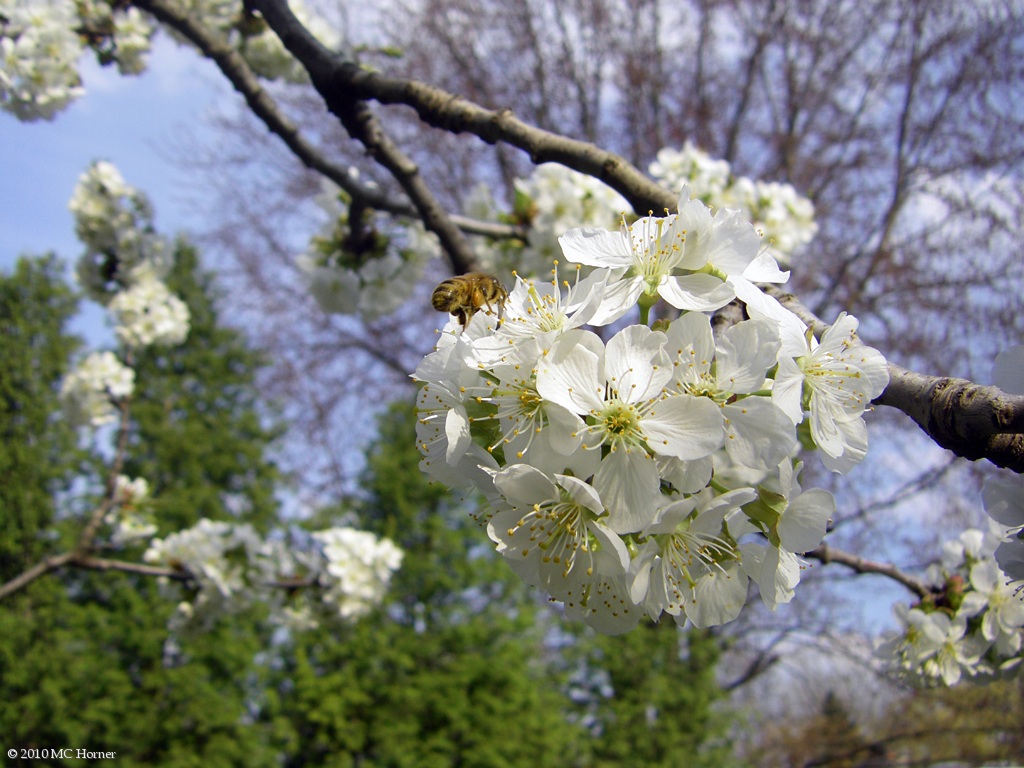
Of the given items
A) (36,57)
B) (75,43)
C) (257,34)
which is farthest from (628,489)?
(75,43)

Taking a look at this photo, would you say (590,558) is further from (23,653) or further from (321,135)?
(23,653)

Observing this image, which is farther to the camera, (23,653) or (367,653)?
(23,653)

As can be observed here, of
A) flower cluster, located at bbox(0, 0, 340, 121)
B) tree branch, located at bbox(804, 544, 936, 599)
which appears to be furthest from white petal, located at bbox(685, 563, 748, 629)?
flower cluster, located at bbox(0, 0, 340, 121)

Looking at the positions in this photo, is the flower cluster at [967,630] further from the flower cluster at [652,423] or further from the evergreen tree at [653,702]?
the evergreen tree at [653,702]

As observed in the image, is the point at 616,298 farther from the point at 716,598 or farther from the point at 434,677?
the point at 434,677

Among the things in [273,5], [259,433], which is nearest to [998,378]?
[273,5]

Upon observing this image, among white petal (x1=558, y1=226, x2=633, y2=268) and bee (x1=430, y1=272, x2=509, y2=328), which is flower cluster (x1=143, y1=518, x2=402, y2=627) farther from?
white petal (x1=558, y1=226, x2=633, y2=268)
